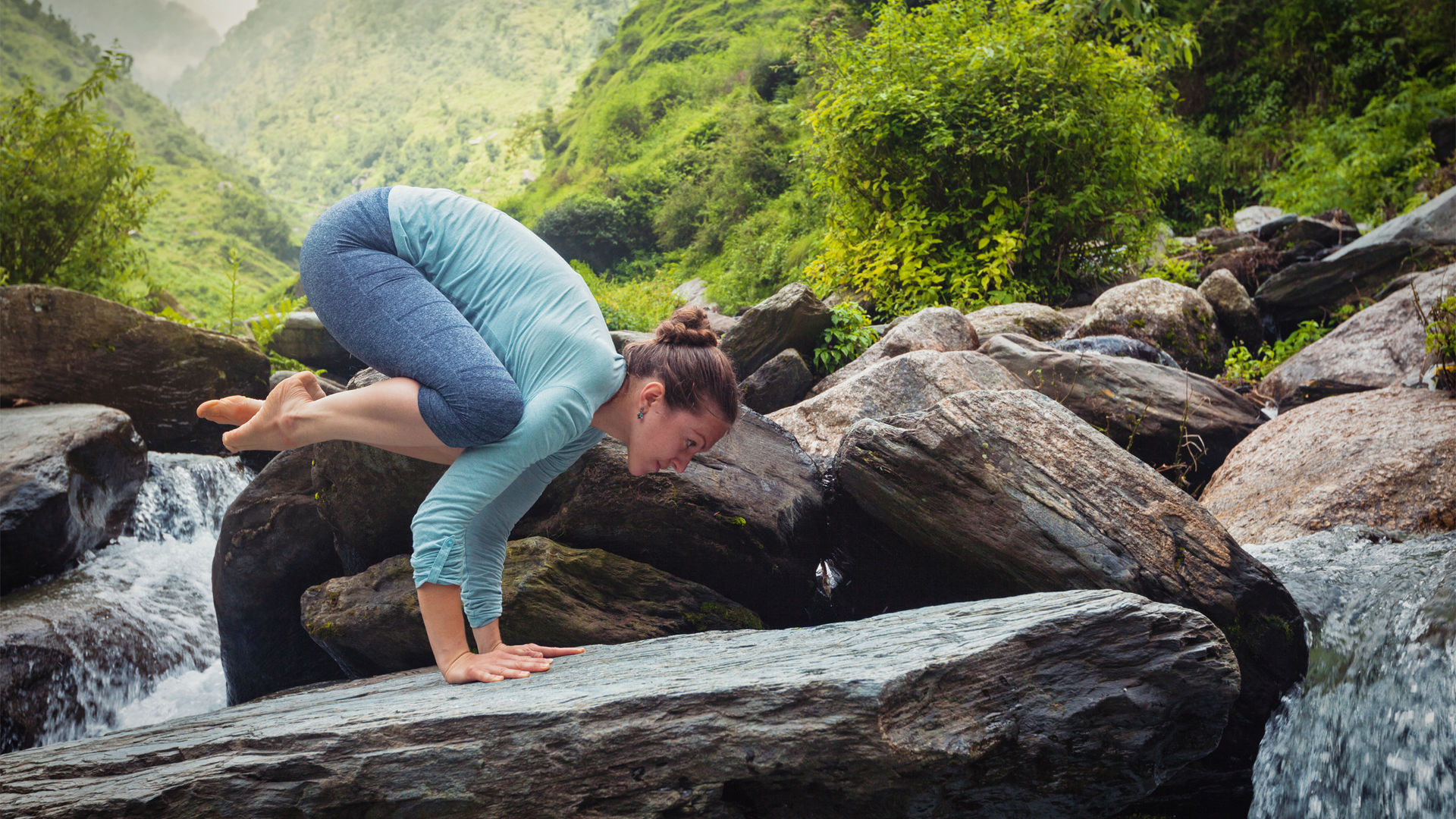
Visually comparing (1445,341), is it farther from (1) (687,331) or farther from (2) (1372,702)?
(1) (687,331)

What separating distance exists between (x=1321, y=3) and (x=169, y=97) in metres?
62.5

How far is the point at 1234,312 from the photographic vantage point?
26.1 ft

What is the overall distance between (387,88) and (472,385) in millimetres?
68629

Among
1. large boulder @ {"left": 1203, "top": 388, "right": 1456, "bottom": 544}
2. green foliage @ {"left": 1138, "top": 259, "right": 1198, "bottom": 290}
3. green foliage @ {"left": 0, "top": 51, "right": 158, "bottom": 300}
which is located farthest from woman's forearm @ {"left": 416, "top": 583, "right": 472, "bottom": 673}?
green foliage @ {"left": 0, "top": 51, "right": 158, "bottom": 300}

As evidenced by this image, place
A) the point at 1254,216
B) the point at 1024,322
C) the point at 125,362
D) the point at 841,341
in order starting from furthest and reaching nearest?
1. the point at 1254,216
2. the point at 1024,322
3. the point at 125,362
4. the point at 841,341

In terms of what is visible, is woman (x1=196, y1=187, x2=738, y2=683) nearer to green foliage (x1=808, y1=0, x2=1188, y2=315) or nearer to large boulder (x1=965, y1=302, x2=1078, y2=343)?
large boulder (x1=965, y1=302, x2=1078, y2=343)

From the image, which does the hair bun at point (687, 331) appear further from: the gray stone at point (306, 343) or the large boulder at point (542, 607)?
the gray stone at point (306, 343)

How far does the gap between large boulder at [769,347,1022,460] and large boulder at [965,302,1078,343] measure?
6.98 ft

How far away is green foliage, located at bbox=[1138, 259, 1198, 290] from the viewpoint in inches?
369

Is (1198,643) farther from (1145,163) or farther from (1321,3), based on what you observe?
(1321,3)

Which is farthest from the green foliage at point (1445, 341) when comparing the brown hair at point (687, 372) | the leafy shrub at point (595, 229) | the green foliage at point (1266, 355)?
the leafy shrub at point (595, 229)

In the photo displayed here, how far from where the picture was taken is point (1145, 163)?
28.6 ft

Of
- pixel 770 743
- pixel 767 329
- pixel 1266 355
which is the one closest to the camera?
pixel 770 743

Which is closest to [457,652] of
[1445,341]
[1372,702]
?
[1372,702]
